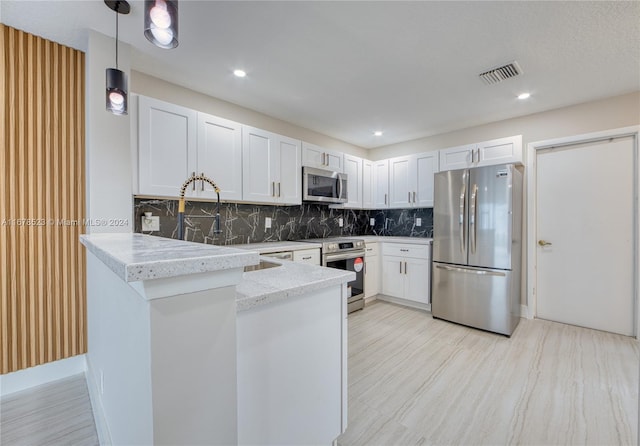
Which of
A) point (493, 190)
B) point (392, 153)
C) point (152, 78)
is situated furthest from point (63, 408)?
point (392, 153)

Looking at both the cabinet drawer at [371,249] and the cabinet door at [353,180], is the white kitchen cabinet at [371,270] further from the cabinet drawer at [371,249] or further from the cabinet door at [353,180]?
the cabinet door at [353,180]

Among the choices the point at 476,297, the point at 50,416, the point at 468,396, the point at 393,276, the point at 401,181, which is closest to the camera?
the point at 50,416

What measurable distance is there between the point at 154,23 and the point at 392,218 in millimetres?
4188

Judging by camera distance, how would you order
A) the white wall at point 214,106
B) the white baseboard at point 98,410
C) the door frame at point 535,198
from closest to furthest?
the white baseboard at point 98,410 < the white wall at point 214,106 < the door frame at point 535,198

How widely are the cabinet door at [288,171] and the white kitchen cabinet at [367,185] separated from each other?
1.37 meters

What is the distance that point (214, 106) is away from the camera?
2895 mm

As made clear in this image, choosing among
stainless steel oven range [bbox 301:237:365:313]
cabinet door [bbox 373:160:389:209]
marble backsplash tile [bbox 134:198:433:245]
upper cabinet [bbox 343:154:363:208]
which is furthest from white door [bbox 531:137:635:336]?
upper cabinet [bbox 343:154:363:208]

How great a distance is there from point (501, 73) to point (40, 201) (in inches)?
151

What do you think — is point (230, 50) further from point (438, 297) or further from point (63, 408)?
point (438, 297)

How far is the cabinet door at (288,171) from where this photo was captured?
3.12m

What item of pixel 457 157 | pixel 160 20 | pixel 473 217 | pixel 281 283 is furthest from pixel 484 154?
pixel 160 20

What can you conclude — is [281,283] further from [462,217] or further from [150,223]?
[462,217]

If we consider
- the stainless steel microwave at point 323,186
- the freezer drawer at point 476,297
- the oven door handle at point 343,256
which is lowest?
the freezer drawer at point 476,297

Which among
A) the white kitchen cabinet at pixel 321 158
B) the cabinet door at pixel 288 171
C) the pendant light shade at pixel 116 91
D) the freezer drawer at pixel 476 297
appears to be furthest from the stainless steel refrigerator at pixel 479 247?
the pendant light shade at pixel 116 91
